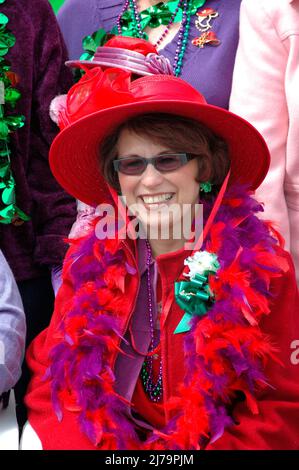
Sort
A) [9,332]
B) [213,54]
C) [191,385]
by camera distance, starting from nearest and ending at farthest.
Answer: [191,385]
[9,332]
[213,54]

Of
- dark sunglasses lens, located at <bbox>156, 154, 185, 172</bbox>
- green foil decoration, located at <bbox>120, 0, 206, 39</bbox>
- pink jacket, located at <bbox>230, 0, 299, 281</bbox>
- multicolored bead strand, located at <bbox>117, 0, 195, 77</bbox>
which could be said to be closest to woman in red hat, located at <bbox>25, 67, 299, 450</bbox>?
dark sunglasses lens, located at <bbox>156, 154, 185, 172</bbox>

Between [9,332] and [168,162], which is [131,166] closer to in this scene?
[168,162]

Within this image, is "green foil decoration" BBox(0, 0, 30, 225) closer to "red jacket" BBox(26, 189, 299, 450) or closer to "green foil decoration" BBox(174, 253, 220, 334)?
"red jacket" BBox(26, 189, 299, 450)

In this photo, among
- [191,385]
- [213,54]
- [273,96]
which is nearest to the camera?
[191,385]

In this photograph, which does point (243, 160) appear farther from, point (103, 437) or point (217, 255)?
point (103, 437)

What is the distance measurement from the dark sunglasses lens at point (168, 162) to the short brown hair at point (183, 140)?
1.0 inches

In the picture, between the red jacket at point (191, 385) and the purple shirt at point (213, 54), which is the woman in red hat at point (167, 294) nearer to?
the red jacket at point (191, 385)

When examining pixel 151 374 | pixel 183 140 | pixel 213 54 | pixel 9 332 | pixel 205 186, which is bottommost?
pixel 151 374

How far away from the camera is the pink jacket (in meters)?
2.26

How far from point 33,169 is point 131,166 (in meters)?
0.60

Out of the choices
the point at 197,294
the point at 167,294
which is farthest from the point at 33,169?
the point at 197,294

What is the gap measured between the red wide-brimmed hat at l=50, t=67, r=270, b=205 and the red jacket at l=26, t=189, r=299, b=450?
0.65 ft

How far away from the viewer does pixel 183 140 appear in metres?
1.97
